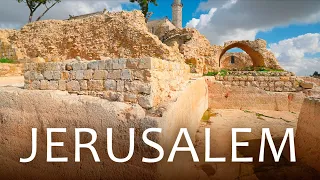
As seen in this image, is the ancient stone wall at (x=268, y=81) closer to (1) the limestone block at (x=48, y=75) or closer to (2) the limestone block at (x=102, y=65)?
(2) the limestone block at (x=102, y=65)

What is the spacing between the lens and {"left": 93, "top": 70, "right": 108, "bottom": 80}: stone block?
3.13 metres

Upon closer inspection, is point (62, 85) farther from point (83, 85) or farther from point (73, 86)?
point (83, 85)

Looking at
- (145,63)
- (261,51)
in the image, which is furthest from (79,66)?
(261,51)

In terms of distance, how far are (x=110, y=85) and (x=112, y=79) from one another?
0.09 metres

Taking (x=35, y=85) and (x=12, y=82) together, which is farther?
(x=12, y=82)

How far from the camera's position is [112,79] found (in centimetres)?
306

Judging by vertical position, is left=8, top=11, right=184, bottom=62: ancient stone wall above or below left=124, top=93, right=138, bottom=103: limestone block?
above

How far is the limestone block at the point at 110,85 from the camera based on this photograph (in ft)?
10.0

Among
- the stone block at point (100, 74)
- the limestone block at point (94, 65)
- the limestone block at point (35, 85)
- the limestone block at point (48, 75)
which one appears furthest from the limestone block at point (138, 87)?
the limestone block at point (35, 85)

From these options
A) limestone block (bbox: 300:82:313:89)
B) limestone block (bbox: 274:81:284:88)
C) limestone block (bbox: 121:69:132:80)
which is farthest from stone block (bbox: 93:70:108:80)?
limestone block (bbox: 300:82:313:89)

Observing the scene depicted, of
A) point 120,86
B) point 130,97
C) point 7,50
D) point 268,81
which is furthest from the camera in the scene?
point 7,50

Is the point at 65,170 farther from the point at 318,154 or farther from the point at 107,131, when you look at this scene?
the point at 318,154

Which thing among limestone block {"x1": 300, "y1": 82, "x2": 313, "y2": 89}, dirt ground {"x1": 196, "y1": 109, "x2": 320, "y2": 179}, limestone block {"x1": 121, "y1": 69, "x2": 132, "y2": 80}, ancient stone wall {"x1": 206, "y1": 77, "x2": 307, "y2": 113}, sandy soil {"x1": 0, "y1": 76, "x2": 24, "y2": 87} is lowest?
dirt ground {"x1": 196, "y1": 109, "x2": 320, "y2": 179}

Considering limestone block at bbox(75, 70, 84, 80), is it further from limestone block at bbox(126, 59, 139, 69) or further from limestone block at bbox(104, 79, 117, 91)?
limestone block at bbox(126, 59, 139, 69)
